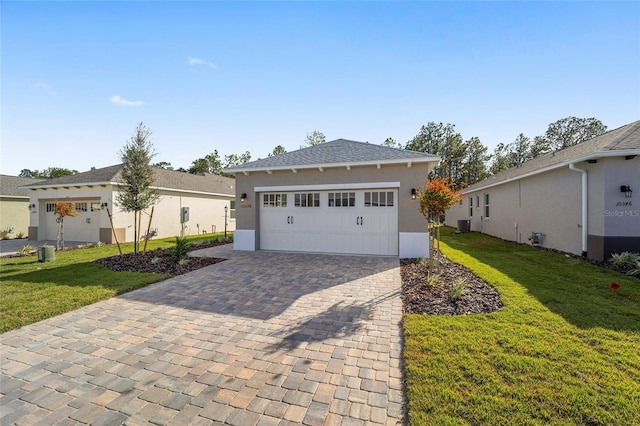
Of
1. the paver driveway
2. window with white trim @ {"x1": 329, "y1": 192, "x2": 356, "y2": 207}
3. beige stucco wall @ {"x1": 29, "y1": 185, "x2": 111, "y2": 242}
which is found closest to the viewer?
the paver driveway

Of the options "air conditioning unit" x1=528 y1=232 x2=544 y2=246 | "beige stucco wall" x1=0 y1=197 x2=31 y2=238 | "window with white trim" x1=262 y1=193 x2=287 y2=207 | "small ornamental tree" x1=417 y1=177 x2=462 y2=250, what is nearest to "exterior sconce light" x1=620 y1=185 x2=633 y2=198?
"air conditioning unit" x1=528 y1=232 x2=544 y2=246

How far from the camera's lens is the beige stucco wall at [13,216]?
712 inches

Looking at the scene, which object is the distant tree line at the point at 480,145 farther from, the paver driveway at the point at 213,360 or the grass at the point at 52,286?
the paver driveway at the point at 213,360

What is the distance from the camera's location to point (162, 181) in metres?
17.5

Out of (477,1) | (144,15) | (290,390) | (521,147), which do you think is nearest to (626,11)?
(477,1)

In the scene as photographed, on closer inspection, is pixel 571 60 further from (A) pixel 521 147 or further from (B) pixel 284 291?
(A) pixel 521 147

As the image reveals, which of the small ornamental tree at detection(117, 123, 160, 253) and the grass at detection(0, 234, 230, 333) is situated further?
the small ornamental tree at detection(117, 123, 160, 253)

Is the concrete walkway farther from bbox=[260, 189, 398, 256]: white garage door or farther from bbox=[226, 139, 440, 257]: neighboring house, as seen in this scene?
bbox=[260, 189, 398, 256]: white garage door

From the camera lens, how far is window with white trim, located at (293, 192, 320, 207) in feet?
35.2

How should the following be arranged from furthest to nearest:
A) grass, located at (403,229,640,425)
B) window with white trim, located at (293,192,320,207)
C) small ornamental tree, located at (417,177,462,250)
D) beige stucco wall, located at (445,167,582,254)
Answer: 1. window with white trim, located at (293,192,320,207)
2. beige stucco wall, located at (445,167,582,254)
3. small ornamental tree, located at (417,177,462,250)
4. grass, located at (403,229,640,425)

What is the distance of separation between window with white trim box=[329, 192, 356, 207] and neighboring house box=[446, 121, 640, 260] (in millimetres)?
3461

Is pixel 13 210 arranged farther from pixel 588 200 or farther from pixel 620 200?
pixel 620 200

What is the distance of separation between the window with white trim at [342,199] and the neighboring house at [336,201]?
4cm

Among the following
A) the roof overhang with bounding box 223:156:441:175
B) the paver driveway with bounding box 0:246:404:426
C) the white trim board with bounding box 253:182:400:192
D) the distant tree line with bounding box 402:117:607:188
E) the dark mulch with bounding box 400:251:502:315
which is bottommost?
the paver driveway with bounding box 0:246:404:426
